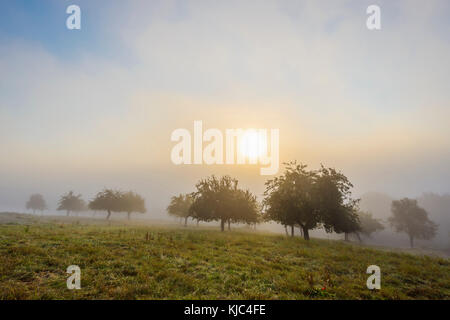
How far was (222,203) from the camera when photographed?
131 ft

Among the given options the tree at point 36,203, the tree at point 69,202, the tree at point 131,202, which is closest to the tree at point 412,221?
the tree at point 131,202

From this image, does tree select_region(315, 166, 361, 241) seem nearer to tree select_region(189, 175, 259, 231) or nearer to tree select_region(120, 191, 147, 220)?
tree select_region(189, 175, 259, 231)

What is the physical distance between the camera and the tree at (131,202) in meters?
75.5

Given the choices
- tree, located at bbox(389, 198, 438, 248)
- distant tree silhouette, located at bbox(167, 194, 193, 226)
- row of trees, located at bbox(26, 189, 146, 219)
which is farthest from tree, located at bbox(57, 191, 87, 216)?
tree, located at bbox(389, 198, 438, 248)

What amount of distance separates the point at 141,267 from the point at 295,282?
834cm

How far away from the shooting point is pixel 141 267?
10.8 meters

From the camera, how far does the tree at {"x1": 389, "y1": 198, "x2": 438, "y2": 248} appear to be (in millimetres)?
61375

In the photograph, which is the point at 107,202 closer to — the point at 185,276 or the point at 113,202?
the point at 113,202

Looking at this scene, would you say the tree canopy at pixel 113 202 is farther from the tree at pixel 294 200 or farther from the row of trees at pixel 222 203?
the tree at pixel 294 200

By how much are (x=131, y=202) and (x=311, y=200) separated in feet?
237

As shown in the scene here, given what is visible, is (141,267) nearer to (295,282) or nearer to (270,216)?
(295,282)

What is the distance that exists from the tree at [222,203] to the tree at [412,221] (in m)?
57.2
